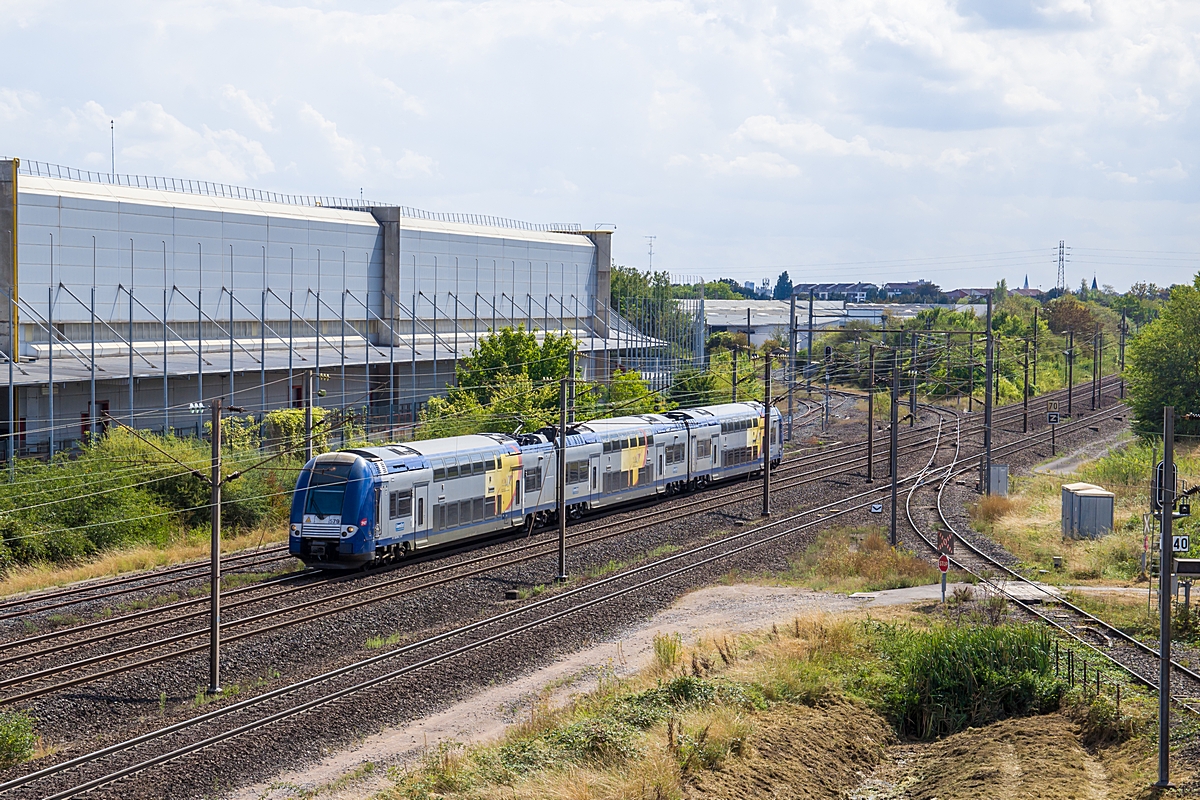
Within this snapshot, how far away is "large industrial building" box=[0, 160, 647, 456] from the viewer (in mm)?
47625

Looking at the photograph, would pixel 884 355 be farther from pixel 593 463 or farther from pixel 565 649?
pixel 565 649

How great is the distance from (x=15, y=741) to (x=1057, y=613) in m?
22.5

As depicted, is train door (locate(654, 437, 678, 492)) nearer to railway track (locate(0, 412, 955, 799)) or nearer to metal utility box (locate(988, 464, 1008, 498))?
railway track (locate(0, 412, 955, 799))

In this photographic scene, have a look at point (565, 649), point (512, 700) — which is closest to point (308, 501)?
point (565, 649)

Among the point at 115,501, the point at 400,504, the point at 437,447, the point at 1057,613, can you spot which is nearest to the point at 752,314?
the point at 437,447

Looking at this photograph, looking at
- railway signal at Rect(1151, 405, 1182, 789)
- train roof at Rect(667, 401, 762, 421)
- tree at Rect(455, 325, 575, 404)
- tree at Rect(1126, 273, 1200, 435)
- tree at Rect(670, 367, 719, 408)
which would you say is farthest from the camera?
tree at Rect(670, 367, 719, 408)

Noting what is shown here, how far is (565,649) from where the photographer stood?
2644 cm

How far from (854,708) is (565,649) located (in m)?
6.76

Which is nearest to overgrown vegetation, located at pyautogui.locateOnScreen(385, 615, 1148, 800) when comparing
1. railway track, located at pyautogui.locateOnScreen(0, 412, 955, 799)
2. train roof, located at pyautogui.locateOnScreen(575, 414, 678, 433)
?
railway track, located at pyautogui.locateOnScreen(0, 412, 955, 799)

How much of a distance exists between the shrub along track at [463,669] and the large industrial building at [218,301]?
54.4 feet

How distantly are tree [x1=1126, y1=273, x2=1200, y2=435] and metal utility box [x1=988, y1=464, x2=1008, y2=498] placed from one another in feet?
64.9

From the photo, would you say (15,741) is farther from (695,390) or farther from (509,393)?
(695,390)

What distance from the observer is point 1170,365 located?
68312 mm

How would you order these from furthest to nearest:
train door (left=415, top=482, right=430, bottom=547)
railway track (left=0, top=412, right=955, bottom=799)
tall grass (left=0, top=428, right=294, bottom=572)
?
1. tall grass (left=0, top=428, right=294, bottom=572)
2. train door (left=415, top=482, right=430, bottom=547)
3. railway track (left=0, top=412, right=955, bottom=799)
